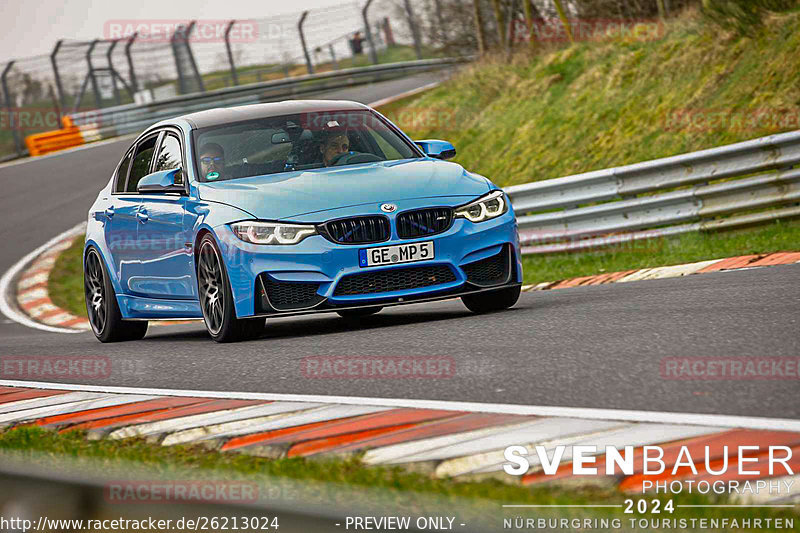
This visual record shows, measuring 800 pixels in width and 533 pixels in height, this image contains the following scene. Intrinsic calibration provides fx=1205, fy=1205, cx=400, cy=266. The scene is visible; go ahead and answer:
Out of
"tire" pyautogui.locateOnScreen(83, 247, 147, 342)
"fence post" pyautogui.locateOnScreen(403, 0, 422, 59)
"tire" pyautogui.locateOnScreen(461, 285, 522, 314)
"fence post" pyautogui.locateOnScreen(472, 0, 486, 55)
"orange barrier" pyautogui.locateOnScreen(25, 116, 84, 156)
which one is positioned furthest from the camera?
"fence post" pyautogui.locateOnScreen(403, 0, 422, 59)

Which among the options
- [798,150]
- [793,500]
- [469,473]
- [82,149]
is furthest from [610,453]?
[82,149]

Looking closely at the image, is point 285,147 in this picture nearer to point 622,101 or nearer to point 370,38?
point 622,101

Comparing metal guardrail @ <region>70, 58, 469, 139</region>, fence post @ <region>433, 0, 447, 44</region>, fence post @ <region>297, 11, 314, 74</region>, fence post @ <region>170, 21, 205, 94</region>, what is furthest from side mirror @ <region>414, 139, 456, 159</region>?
fence post @ <region>297, 11, 314, 74</region>

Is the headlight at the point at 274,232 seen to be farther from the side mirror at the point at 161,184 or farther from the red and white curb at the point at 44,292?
the red and white curb at the point at 44,292

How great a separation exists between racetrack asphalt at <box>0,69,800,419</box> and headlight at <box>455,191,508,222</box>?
0.63m

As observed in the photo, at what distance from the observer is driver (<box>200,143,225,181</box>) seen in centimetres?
812

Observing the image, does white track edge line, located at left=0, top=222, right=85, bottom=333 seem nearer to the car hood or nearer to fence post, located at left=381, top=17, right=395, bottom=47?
the car hood

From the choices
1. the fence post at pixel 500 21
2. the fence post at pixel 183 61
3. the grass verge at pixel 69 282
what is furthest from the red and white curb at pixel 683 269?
the fence post at pixel 183 61

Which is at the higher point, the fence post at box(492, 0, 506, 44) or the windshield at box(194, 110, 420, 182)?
the windshield at box(194, 110, 420, 182)

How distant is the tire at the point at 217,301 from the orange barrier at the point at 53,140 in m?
25.9

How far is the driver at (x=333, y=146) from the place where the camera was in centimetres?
829

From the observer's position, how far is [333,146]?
839 centimetres

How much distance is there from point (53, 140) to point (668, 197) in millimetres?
24396

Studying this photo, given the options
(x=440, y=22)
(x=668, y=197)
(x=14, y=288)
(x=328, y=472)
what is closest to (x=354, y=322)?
(x=668, y=197)
